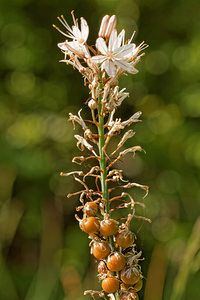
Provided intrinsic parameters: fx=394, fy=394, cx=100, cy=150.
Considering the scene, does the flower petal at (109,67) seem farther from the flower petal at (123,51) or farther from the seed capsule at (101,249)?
the seed capsule at (101,249)

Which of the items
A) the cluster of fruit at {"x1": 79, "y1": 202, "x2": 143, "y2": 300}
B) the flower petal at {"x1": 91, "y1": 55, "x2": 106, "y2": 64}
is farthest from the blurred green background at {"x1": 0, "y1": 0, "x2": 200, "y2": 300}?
the flower petal at {"x1": 91, "y1": 55, "x2": 106, "y2": 64}

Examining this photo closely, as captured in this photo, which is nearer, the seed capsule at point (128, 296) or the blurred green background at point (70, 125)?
the seed capsule at point (128, 296)

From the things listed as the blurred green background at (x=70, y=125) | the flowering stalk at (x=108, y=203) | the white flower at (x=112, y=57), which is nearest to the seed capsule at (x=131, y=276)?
the flowering stalk at (x=108, y=203)

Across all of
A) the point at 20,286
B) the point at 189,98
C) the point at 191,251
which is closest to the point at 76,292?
the point at 191,251

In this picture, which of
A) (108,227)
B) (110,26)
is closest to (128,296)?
(108,227)

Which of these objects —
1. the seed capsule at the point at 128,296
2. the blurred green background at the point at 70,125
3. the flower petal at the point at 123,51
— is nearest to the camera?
the seed capsule at the point at 128,296

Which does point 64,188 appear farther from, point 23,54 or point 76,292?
point 76,292

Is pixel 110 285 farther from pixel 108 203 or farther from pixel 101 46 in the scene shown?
pixel 101 46
